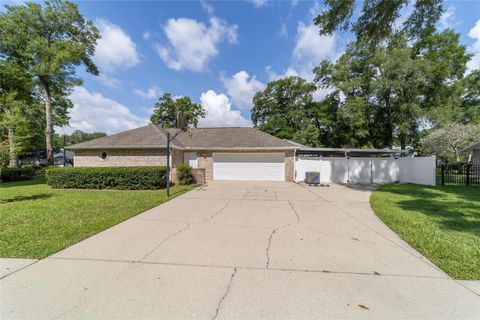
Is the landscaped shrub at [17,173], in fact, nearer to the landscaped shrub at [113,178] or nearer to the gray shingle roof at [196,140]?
the gray shingle roof at [196,140]

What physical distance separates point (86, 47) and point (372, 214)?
25097mm

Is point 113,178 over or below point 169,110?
below

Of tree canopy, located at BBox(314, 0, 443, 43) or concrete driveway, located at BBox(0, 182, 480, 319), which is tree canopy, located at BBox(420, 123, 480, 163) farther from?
concrete driveway, located at BBox(0, 182, 480, 319)

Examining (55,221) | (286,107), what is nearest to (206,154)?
(55,221)

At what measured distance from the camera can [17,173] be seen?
52.3ft

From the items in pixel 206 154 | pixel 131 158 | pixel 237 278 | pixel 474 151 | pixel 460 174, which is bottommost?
pixel 237 278

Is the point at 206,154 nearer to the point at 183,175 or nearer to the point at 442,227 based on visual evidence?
the point at 183,175

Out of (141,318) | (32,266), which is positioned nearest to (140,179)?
(32,266)

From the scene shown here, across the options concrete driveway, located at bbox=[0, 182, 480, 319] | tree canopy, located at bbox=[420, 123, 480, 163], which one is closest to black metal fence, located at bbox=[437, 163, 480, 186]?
tree canopy, located at bbox=[420, 123, 480, 163]

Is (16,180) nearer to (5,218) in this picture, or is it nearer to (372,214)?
(5,218)

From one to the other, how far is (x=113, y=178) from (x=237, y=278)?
1061cm

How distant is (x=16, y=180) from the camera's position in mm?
15812

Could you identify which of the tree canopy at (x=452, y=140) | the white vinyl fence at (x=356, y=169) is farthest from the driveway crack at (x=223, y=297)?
the tree canopy at (x=452, y=140)

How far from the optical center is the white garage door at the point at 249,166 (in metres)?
14.8
